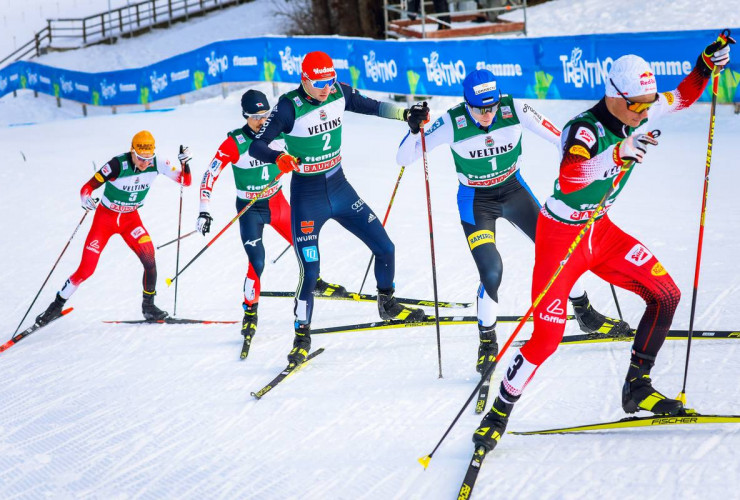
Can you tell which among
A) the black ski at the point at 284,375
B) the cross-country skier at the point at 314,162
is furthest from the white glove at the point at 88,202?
the black ski at the point at 284,375

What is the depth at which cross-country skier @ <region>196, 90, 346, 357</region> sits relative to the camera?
22.1 feet

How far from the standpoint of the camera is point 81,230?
37.1ft

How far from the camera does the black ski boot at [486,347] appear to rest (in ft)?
17.8

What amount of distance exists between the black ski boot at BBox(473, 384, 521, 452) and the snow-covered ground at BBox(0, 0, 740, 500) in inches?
5.0

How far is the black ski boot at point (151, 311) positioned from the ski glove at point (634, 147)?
5.20 m

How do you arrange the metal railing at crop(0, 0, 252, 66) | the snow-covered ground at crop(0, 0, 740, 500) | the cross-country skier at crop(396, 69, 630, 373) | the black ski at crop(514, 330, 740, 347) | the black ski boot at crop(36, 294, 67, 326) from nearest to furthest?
1. the snow-covered ground at crop(0, 0, 740, 500)
2. the cross-country skier at crop(396, 69, 630, 373)
3. the black ski at crop(514, 330, 740, 347)
4. the black ski boot at crop(36, 294, 67, 326)
5. the metal railing at crop(0, 0, 252, 66)

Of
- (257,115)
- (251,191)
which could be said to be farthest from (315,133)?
(251,191)

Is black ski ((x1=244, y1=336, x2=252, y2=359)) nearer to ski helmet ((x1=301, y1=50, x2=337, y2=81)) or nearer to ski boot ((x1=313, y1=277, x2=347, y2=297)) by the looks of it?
ski boot ((x1=313, y1=277, x2=347, y2=297))

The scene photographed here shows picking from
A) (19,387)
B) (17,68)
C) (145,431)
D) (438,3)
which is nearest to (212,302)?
(19,387)

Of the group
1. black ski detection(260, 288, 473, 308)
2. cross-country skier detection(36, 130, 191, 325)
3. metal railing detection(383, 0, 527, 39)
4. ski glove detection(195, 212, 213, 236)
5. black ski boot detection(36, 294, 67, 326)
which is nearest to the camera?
ski glove detection(195, 212, 213, 236)

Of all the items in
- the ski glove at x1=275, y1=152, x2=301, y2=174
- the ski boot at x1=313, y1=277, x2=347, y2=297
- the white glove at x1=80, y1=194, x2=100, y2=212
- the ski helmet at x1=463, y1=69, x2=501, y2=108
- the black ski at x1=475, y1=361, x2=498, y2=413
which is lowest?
the ski boot at x1=313, y1=277, x2=347, y2=297

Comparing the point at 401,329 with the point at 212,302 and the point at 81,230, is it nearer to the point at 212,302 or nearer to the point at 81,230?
the point at 212,302

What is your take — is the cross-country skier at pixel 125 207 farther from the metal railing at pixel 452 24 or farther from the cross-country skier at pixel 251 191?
the metal railing at pixel 452 24

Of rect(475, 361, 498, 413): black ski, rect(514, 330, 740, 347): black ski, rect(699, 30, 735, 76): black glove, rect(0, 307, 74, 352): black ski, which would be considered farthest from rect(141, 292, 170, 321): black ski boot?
rect(699, 30, 735, 76): black glove
